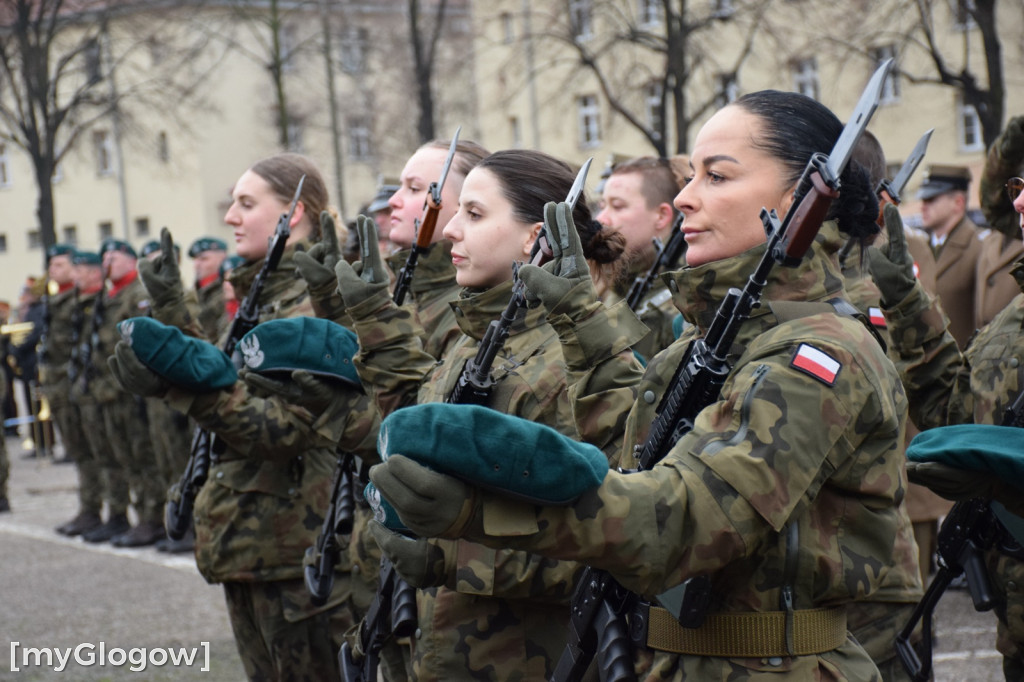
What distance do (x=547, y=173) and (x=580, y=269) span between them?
0.68m

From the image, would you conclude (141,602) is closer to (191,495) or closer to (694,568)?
(191,495)

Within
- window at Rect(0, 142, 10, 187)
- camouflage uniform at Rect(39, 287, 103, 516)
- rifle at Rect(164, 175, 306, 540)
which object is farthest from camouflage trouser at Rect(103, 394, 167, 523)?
window at Rect(0, 142, 10, 187)

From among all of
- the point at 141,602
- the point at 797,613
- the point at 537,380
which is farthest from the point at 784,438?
the point at 141,602

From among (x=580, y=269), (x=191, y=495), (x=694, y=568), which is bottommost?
(x=191, y=495)

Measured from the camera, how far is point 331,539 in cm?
414

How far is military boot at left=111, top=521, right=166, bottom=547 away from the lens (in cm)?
1027

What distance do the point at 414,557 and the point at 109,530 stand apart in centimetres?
842

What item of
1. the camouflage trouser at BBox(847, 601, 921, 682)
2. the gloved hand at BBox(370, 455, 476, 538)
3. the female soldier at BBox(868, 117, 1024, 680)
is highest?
the gloved hand at BBox(370, 455, 476, 538)

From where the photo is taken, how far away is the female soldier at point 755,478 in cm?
189

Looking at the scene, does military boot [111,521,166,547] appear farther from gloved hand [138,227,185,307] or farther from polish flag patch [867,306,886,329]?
polish flag patch [867,306,886,329]

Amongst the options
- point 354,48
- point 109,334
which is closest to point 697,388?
point 109,334

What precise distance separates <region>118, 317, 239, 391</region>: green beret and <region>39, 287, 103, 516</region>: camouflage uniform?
280 inches

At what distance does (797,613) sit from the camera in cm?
229

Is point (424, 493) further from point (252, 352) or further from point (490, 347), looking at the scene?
point (252, 352)
